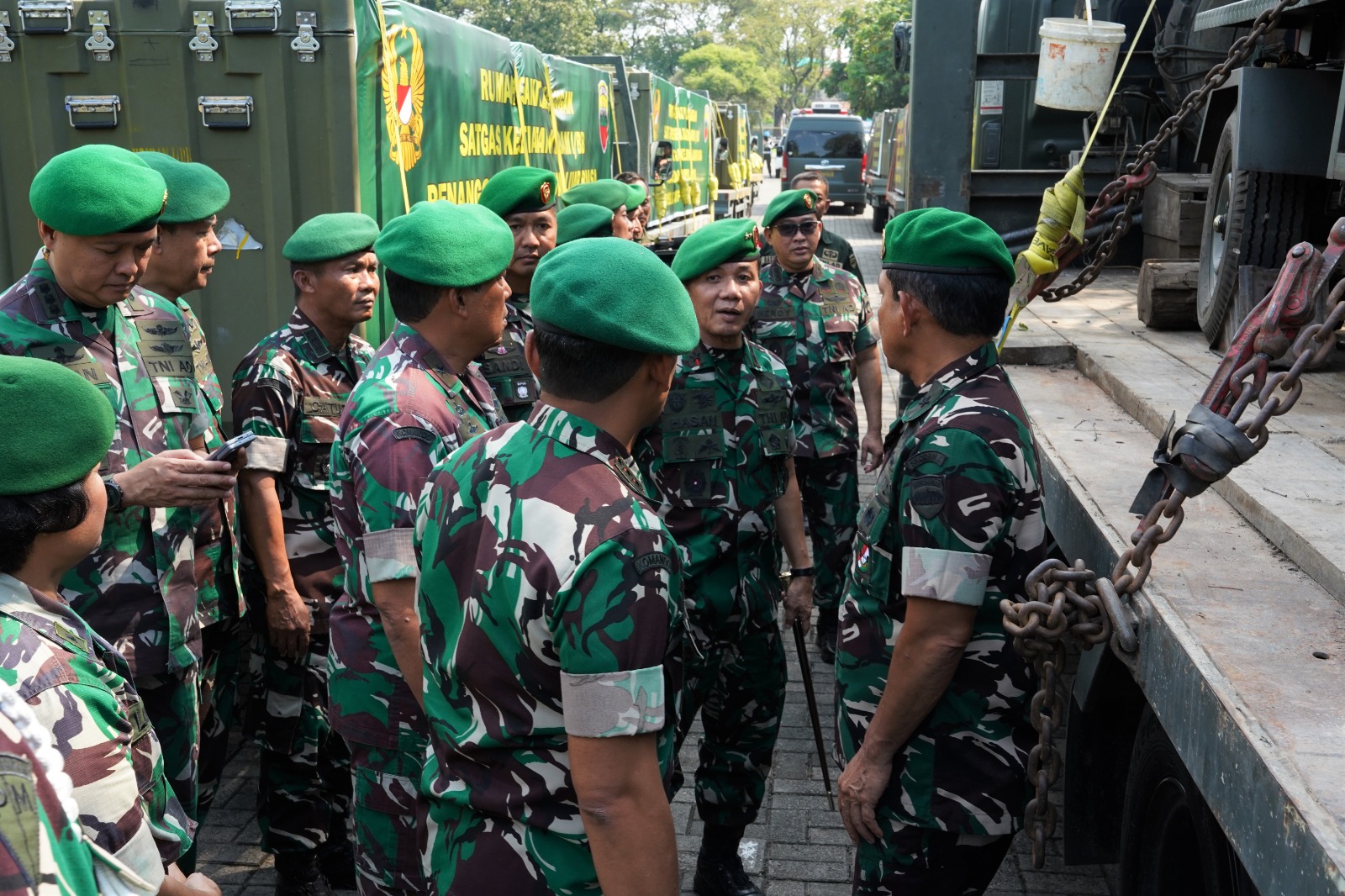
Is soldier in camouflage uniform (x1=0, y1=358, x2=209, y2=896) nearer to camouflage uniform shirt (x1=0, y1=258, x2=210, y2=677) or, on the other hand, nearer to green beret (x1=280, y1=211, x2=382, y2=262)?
camouflage uniform shirt (x1=0, y1=258, x2=210, y2=677)

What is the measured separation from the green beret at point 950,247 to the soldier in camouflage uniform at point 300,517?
66.6 inches

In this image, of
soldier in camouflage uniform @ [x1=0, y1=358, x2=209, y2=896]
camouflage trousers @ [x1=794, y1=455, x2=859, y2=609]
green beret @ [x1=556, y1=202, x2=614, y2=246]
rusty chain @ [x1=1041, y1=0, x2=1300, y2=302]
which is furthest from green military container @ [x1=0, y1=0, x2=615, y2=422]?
soldier in camouflage uniform @ [x1=0, y1=358, x2=209, y2=896]

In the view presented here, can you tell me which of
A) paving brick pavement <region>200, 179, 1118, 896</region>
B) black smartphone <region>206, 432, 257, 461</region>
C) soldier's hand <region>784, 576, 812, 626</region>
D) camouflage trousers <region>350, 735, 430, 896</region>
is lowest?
paving brick pavement <region>200, 179, 1118, 896</region>

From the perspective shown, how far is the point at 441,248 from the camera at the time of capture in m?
2.50

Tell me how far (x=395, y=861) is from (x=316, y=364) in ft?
4.67

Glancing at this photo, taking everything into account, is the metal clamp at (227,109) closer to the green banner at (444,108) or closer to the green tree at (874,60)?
the green banner at (444,108)

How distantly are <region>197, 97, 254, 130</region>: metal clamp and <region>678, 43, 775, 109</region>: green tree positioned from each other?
64.7 m

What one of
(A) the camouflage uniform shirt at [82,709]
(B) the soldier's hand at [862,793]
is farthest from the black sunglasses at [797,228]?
(A) the camouflage uniform shirt at [82,709]

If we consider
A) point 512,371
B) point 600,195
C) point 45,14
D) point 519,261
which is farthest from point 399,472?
point 600,195

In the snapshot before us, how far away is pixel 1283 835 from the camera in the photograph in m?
1.41

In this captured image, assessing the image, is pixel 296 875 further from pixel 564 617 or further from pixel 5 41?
pixel 5 41

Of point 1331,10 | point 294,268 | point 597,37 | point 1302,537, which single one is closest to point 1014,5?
point 1331,10

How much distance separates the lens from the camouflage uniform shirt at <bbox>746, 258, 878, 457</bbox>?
5.06 m

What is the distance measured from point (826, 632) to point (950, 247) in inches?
126
